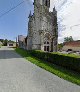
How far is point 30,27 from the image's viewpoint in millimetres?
50344

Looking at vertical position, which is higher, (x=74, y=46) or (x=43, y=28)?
(x=43, y=28)

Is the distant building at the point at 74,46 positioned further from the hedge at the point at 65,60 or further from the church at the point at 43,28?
the hedge at the point at 65,60

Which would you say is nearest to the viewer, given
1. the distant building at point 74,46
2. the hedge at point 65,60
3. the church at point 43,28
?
the hedge at point 65,60

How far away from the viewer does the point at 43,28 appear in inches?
1900

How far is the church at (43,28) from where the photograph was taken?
4784 cm

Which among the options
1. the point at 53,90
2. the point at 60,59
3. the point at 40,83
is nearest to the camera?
the point at 53,90

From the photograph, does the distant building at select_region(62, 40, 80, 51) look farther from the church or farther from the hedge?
the hedge

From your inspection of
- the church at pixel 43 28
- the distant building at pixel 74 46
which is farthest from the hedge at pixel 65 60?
the distant building at pixel 74 46

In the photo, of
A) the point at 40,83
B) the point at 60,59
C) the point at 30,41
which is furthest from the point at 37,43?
the point at 40,83

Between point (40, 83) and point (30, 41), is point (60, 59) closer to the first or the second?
point (40, 83)

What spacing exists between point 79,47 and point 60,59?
63.6 metres

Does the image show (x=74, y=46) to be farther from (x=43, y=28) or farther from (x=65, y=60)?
(x=65, y=60)

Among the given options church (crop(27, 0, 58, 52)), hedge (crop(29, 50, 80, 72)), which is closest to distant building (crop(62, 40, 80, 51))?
church (crop(27, 0, 58, 52))

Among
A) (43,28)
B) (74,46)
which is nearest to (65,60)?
(43,28)
